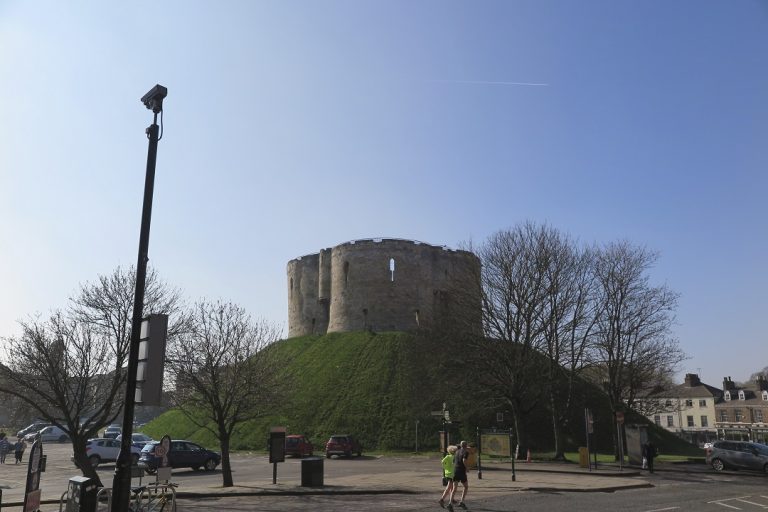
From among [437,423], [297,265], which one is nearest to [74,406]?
[437,423]

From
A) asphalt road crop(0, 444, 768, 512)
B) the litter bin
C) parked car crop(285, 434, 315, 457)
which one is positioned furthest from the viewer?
parked car crop(285, 434, 315, 457)

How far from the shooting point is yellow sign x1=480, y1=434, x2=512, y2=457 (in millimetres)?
30000

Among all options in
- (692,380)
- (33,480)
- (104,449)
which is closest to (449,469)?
(33,480)

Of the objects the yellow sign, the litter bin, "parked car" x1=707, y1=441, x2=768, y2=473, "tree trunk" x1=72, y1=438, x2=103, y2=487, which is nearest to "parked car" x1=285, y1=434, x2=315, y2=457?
the yellow sign

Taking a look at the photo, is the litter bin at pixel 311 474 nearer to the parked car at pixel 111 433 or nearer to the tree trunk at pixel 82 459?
the tree trunk at pixel 82 459

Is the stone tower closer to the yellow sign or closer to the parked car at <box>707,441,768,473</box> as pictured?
the yellow sign

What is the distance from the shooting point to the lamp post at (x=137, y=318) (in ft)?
30.3

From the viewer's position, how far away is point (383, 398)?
48656mm

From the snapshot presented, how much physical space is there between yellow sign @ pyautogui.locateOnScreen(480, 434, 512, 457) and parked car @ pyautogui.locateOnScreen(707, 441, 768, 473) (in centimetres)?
1055

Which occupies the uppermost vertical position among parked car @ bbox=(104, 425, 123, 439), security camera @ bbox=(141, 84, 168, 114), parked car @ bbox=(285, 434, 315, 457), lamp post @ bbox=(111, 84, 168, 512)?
security camera @ bbox=(141, 84, 168, 114)

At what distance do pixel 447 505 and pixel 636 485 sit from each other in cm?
963

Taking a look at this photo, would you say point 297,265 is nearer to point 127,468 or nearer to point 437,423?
point 437,423

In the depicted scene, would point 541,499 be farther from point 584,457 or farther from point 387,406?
point 387,406

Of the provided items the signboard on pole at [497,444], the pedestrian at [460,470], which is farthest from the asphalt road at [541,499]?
the signboard on pole at [497,444]
